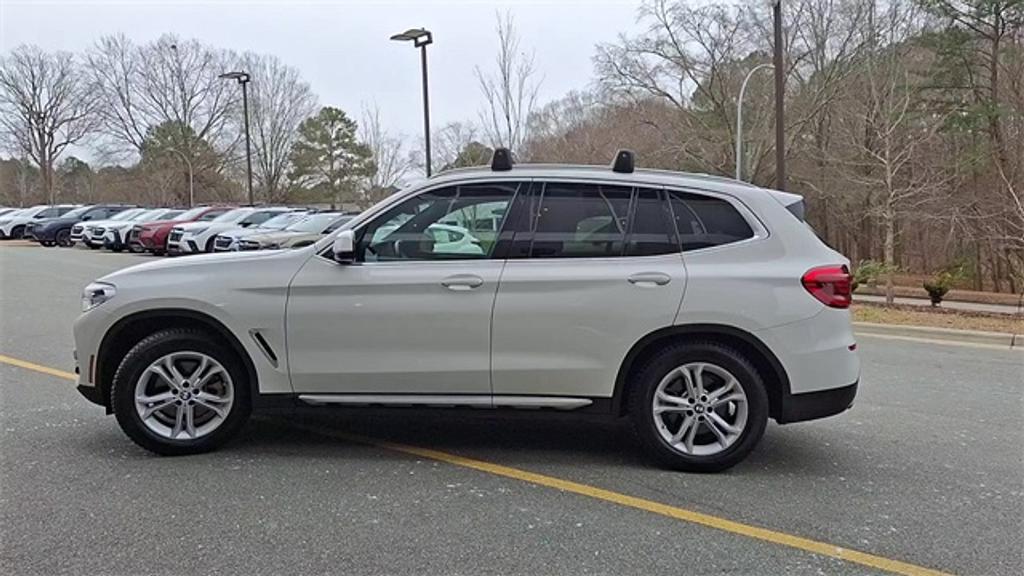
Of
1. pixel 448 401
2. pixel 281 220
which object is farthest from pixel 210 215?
pixel 448 401

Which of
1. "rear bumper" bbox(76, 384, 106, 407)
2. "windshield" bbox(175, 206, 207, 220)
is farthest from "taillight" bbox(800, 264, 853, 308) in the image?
"windshield" bbox(175, 206, 207, 220)

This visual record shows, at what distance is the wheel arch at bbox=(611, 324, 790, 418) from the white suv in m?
0.01

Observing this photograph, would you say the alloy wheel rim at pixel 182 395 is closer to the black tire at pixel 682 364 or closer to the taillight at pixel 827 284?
the black tire at pixel 682 364

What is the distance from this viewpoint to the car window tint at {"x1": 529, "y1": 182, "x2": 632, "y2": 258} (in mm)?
4273

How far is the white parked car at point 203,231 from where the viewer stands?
21.4m

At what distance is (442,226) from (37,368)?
15.1 feet

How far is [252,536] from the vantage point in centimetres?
340

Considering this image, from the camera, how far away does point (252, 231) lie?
1958cm

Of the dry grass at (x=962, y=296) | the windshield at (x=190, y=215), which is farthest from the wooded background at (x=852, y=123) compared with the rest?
the windshield at (x=190, y=215)

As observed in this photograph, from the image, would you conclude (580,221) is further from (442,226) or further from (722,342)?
(722,342)

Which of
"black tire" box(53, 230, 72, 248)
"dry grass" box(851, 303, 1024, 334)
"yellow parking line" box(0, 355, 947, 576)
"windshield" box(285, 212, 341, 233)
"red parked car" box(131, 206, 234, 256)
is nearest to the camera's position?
"yellow parking line" box(0, 355, 947, 576)

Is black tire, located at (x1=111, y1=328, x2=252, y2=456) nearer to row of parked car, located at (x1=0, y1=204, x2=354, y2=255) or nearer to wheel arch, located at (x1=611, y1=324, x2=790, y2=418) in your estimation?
wheel arch, located at (x1=611, y1=324, x2=790, y2=418)

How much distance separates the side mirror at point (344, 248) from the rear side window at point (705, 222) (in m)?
1.83

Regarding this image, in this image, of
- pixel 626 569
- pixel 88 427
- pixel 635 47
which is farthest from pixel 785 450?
pixel 635 47
